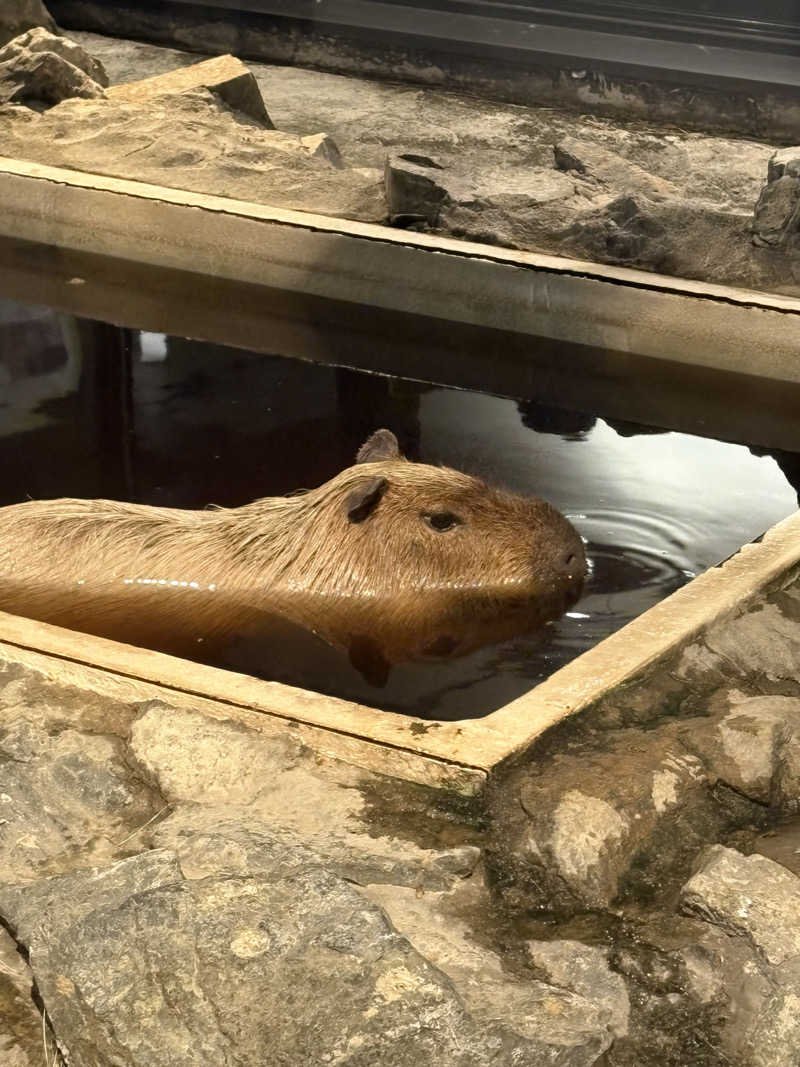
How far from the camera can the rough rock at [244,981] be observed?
2.82 m

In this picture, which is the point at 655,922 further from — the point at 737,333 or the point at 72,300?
the point at 72,300

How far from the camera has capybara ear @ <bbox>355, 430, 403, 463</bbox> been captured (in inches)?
218

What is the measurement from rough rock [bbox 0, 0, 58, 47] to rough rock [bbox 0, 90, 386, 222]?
2.05 meters

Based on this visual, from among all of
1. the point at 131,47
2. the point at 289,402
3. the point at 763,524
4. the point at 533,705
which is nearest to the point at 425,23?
the point at 131,47

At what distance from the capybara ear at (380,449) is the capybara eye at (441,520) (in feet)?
0.99

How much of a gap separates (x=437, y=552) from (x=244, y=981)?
2.56 metres

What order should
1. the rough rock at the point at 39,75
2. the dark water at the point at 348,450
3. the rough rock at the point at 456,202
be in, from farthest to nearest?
the rough rock at the point at 39,75 → the rough rock at the point at 456,202 → the dark water at the point at 348,450

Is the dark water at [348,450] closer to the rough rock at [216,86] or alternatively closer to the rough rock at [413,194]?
the rough rock at [413,194]

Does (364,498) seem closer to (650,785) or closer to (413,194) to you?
(650,785)

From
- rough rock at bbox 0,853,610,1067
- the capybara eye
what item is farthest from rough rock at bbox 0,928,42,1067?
the capybara eye

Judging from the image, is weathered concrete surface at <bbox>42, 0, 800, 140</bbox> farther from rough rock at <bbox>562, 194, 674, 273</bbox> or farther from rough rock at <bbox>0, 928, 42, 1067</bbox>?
rough rock at <bbox>0, 928, 42, 1067</bbox>

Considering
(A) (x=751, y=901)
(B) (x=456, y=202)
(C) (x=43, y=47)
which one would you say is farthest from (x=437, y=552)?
(C) (x=43, y=47)

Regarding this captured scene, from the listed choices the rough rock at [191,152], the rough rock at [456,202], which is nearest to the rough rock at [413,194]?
the rough rock at [456,202]

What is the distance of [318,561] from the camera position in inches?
208
